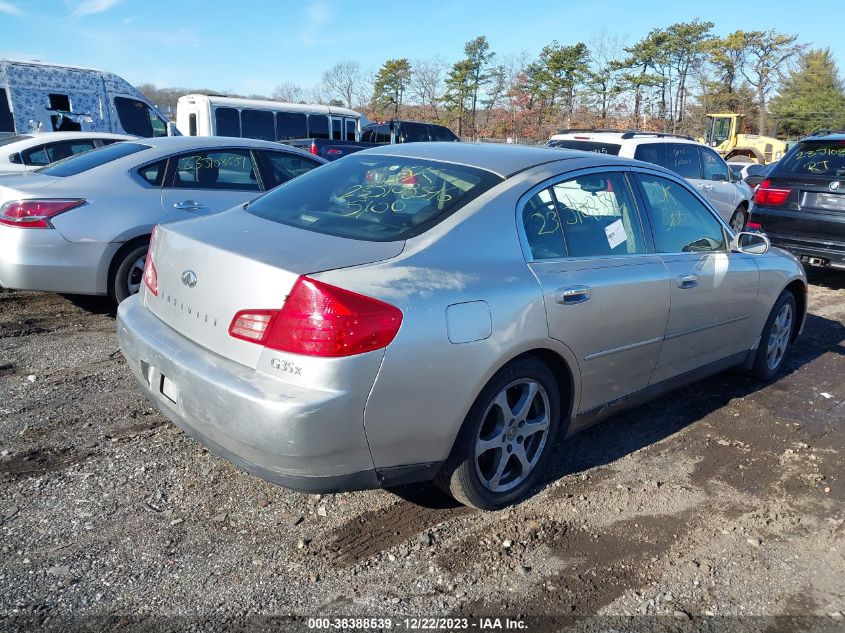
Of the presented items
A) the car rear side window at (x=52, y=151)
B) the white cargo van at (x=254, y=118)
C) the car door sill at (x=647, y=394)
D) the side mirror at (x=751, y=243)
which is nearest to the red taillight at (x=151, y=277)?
the car door sill at (x=647, y=394)

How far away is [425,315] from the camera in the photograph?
262 cm

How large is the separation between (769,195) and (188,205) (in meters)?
6.81

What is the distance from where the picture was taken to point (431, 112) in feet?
156

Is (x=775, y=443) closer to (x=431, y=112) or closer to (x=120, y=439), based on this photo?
(x=120, y=439)

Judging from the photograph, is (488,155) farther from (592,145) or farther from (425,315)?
(592,145)

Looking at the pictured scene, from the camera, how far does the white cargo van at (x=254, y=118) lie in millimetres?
19984

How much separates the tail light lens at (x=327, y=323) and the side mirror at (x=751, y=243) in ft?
9.72

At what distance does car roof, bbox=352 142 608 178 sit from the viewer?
11.2ft

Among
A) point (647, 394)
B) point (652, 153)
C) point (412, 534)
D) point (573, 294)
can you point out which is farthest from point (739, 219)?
point (412, 534)

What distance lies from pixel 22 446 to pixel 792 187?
8300mm

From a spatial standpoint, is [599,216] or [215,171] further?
[215,171]

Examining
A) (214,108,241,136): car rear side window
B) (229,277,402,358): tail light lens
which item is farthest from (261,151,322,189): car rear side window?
(214,108,241,136): car rear side window

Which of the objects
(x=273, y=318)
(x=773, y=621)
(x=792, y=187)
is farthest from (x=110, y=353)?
(x=792, y=187)

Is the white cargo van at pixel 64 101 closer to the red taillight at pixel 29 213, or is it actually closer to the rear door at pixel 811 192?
the red taillight at pixel 29 213
